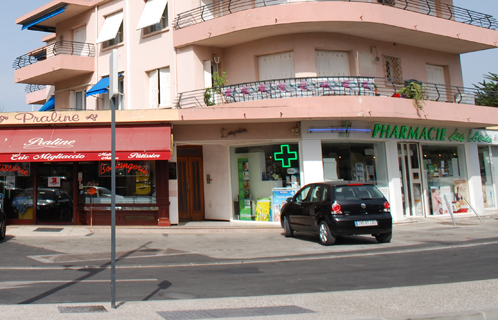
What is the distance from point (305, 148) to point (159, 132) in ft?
17.4

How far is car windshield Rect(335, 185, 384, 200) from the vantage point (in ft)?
39.0

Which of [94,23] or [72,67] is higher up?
[94,23]

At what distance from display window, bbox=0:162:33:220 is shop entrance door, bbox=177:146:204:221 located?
5.55 m

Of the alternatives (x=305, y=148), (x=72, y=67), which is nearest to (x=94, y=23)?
(x=72, y=67)

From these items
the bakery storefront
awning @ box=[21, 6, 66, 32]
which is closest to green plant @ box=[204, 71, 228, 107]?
the bakery storefront

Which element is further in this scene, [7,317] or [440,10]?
[440,10]

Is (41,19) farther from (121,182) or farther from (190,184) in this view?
(190,184)

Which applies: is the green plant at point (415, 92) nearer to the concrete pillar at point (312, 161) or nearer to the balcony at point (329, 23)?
the balcony at point (329, 23)

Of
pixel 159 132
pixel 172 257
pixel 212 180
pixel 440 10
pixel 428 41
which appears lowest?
pixel 172 257

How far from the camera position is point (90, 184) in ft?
55.3

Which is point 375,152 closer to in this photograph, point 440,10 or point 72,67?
point 440,10

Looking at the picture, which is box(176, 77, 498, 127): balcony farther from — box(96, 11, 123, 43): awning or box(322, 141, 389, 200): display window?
box(96, 11, 123, 43): awning

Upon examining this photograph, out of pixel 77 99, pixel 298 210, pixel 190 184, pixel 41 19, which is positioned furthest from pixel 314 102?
pixel 41 19

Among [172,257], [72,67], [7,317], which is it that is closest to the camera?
[7,317]
